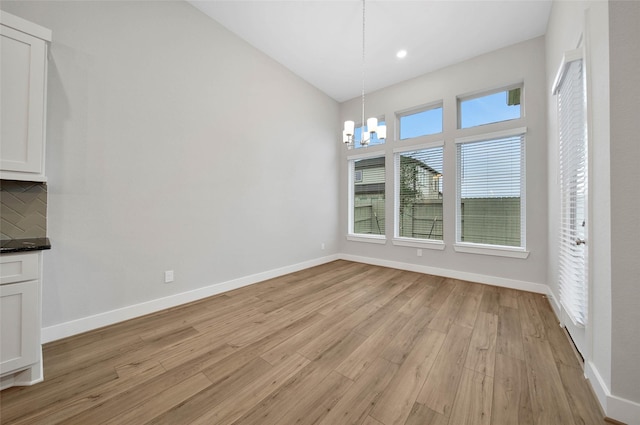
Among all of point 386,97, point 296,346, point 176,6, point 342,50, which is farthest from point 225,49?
point 296,346

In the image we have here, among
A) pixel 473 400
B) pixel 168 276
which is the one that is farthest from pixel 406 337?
pixel 168 276

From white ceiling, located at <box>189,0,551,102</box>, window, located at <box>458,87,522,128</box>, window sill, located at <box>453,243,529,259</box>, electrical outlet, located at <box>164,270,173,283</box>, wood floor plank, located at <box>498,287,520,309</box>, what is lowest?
wood floor plank, located at <box>498,287,520,309</box>

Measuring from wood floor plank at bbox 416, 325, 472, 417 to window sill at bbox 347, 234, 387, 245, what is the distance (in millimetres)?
2489

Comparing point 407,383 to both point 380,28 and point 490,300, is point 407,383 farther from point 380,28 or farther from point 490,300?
point 380,28

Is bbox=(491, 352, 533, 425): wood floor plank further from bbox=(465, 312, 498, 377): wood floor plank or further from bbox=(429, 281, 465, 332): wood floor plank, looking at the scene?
bbox=(429, 281, 465, 332): wood floor plank

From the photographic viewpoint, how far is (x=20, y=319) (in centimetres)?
142

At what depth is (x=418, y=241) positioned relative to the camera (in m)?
4.09

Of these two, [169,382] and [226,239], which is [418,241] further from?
[169,382]

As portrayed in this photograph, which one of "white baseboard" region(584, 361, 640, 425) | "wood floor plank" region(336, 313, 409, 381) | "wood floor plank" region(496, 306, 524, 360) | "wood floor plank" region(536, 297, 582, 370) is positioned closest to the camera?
"white baseboard" region(584, 361, 640, 425)

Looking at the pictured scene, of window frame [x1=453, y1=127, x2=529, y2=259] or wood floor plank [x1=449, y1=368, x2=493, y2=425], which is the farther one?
window frame [x1=453, y1=127, x2=529, y2=259]

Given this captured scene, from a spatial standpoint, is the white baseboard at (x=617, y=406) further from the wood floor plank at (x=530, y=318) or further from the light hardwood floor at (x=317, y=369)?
the wood floor plank at (x=530, y=318)

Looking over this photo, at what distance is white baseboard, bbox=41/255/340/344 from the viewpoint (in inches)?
77.7

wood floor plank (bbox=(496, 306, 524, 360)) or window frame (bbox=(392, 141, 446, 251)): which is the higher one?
window frame (bbox=(392, 141, 446, 251))

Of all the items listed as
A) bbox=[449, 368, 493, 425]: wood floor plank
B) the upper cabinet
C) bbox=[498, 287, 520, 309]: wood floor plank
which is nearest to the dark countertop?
the upper cabinet
